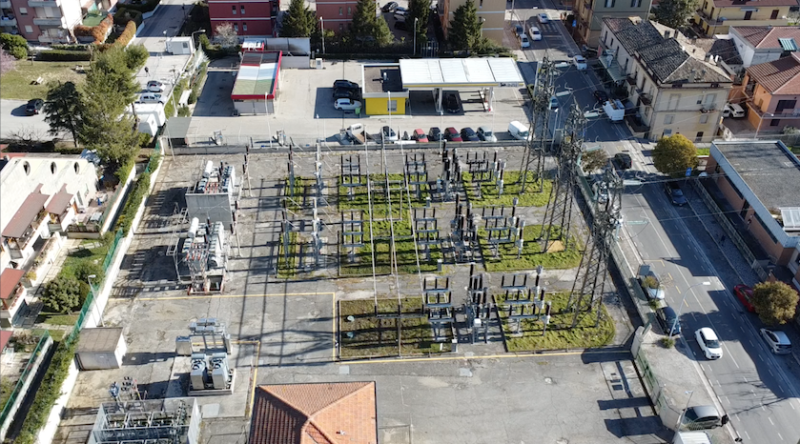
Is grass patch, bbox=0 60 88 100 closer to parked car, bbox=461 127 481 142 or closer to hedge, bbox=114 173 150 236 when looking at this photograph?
hedge, bbox=114 173 150 236

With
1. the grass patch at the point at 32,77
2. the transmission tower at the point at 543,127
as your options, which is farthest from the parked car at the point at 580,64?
the grass patch at the point at 32,77

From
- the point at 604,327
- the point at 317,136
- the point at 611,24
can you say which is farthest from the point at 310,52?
the point at 604,327

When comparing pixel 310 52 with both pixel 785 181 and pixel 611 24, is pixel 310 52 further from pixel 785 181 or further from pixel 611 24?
pixel 785 181

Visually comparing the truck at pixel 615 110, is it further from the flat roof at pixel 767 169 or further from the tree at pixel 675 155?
the flat roof at pixel 767 169

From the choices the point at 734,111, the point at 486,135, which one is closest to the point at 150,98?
the point at 486,135

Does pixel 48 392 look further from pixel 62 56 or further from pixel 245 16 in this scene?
pixel 245 16
